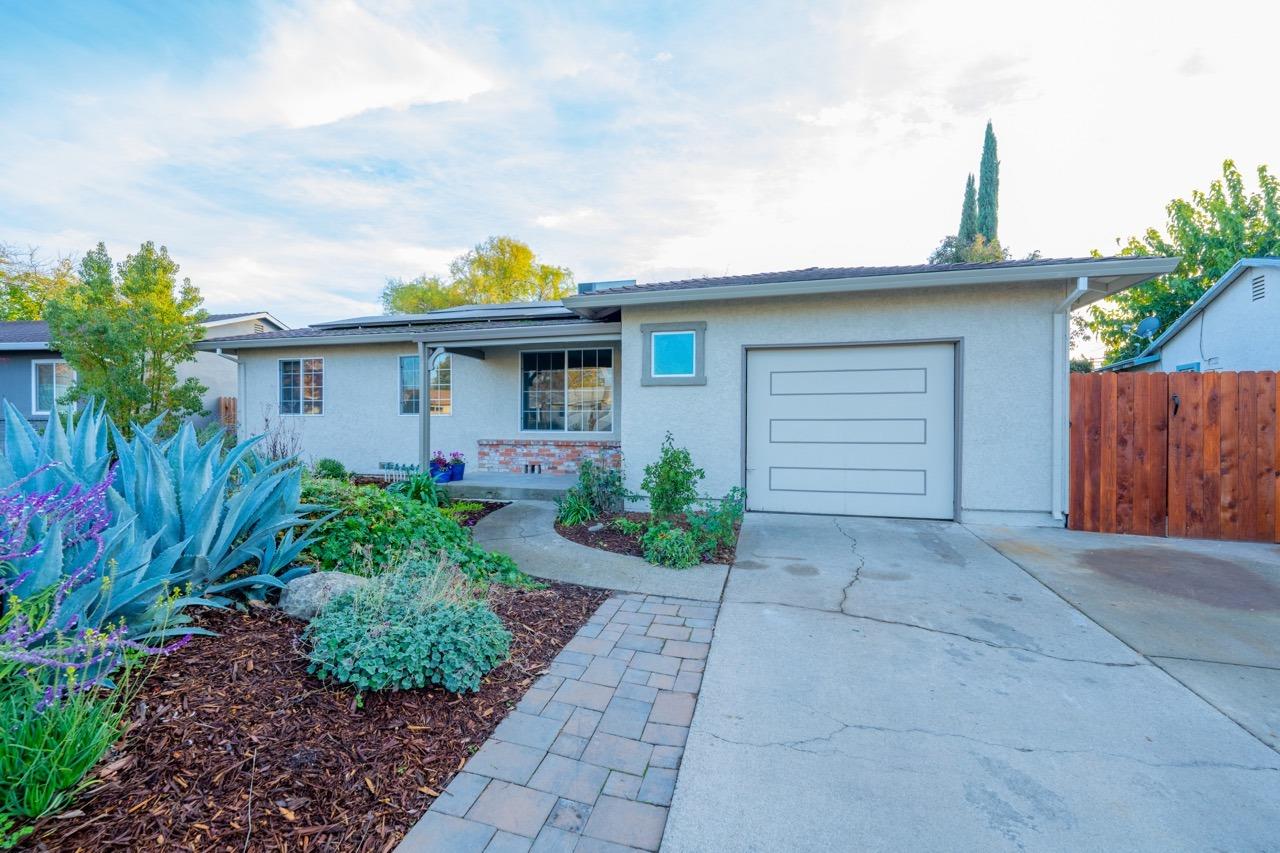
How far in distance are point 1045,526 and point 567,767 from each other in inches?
256

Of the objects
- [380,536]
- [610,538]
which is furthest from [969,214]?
[380,536]

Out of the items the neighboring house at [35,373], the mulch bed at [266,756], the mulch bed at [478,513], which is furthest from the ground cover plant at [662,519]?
the neighboring house at [35,373]

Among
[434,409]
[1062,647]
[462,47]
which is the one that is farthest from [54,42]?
[1062,647]

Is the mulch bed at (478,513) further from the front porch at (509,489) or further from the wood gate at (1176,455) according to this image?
the wood gate at (1176,455)

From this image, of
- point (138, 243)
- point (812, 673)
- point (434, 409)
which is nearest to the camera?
point (812, 673)

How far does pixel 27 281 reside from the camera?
850 inches

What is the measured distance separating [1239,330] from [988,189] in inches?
824

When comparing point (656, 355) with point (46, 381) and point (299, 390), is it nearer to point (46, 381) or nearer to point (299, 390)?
point (299, 390)

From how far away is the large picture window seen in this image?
9711 mm

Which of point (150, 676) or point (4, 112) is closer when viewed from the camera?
point (150, 676)

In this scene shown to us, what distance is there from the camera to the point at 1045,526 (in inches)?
246

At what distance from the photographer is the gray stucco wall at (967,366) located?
6199 millimetres

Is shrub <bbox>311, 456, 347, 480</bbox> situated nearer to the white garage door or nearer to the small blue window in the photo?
the small blue window

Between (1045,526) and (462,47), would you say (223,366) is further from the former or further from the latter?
(1045,526)
